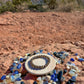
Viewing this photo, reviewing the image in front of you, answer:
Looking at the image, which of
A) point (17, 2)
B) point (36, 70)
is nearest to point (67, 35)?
point (36, 70)

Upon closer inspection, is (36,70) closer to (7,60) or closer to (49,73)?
(49,73)

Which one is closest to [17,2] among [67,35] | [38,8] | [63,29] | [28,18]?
[38,8]

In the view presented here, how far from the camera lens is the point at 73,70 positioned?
2.37m

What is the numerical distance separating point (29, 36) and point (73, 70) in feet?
8.67

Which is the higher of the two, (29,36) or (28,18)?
(28,18)

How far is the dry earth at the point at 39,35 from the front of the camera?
326cm

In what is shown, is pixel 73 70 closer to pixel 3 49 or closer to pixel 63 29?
pixel 3 49

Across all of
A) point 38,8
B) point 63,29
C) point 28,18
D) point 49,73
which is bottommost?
point 49,73

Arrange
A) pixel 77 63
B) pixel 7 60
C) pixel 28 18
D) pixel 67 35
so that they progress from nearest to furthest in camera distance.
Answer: pixel 77 63
pixel 7 60
pixel 67 35
pixel 28 18

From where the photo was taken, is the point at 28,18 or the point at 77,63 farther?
the point at 28,18

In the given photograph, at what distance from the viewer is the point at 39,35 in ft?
14.9

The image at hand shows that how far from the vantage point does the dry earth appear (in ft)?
10.7

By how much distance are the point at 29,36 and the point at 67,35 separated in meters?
1.71

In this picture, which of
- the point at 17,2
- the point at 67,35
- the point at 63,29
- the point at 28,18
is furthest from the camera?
the point at 17,2
